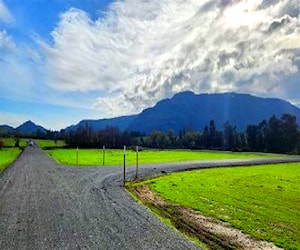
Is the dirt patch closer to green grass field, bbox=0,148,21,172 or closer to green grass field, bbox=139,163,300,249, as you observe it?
green grass field, bbox=139,163,300,249

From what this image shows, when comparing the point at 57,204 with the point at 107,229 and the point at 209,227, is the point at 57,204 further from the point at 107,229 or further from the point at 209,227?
the point at 209,227

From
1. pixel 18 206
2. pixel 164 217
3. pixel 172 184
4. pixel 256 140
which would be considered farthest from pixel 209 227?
pixel 256 140

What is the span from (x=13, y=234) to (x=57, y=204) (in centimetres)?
636

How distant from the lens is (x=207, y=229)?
1536 cm

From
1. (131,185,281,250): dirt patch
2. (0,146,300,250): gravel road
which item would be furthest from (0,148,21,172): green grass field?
(131,185,281,250): dirt patch

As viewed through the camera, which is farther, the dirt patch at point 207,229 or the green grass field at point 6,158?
the green grass field at point 6,158

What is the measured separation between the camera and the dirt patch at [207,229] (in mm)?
13219

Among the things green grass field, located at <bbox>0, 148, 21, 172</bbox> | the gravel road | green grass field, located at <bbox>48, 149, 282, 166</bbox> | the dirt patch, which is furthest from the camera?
green grass field, located at <bbox>48, 149, 282, 166</bbox>

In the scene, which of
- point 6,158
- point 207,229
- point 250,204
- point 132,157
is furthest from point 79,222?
point 132,157

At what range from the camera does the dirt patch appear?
43.4 ft

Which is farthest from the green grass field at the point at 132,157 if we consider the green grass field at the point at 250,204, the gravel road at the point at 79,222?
the gravel road at the point at 79,222

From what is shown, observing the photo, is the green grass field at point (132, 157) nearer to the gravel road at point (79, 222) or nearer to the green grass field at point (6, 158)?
the green grass field at point (6, 158)

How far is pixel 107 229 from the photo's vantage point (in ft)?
48.4

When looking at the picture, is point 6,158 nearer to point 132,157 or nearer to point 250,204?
point 132,157
